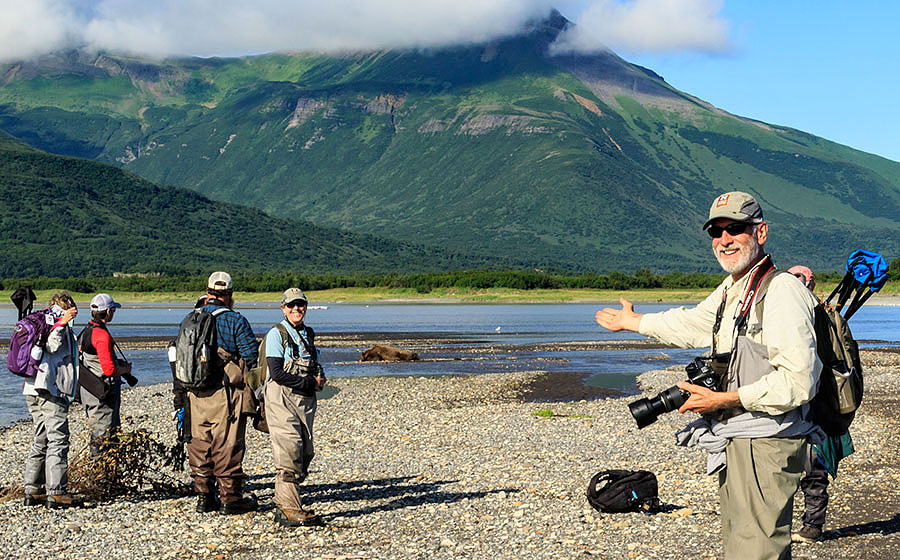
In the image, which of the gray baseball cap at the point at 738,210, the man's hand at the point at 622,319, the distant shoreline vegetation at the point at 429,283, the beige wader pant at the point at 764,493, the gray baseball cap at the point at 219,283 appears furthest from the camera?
the distant shoreline vegetation at the point at 429,283

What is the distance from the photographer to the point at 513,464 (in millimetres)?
14250

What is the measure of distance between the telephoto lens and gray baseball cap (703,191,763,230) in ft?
3.35

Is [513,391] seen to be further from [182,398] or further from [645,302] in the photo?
[645,302]

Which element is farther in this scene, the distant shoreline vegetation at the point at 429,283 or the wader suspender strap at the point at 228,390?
the distant shoreline vegetation at the point at 429,283

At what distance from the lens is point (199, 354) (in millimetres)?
10469

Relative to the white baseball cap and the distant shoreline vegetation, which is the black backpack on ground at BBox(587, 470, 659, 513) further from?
the distant shoreline vegetation

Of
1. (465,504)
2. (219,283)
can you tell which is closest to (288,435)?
(219,283)

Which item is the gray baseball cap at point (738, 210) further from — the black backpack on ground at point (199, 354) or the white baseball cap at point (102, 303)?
the white baseball cap at point (102, 303)

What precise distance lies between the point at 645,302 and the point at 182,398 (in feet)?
331

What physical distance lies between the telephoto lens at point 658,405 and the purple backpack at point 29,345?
7.43 meters

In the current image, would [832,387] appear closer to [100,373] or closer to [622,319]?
[622,319]

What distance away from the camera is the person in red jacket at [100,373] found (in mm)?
11664

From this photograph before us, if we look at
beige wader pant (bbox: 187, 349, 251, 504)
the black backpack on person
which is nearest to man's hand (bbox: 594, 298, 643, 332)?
the black backpack on person

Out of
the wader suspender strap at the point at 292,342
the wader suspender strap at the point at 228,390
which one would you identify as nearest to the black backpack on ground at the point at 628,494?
the wader suspender strap at the point at 292,342
